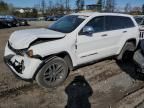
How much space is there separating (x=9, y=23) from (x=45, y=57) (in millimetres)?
23877

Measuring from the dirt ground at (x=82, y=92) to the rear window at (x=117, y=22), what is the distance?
1456 millimetres

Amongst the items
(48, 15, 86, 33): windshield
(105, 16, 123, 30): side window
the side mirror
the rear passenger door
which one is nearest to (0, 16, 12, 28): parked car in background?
(48, 15, 86, 33): windshield

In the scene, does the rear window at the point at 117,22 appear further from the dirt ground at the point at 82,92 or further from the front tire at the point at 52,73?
the front tire at the point at 52,73

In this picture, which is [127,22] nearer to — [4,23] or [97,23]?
[97,23]

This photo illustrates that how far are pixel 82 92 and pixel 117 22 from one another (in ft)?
10.3

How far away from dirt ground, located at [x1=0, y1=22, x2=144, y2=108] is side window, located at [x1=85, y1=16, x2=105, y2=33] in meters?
1.28

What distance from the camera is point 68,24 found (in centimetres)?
678

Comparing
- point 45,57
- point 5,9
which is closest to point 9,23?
point 45,57

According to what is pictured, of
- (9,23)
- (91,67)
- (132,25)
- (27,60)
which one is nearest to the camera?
(27,60)

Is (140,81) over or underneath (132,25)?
underneath

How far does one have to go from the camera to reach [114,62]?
824cm

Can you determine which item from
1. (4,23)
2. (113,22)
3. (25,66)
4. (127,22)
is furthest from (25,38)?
(4,23)

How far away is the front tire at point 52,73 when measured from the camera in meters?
5.57

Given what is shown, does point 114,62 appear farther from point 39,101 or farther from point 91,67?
point 39,101
